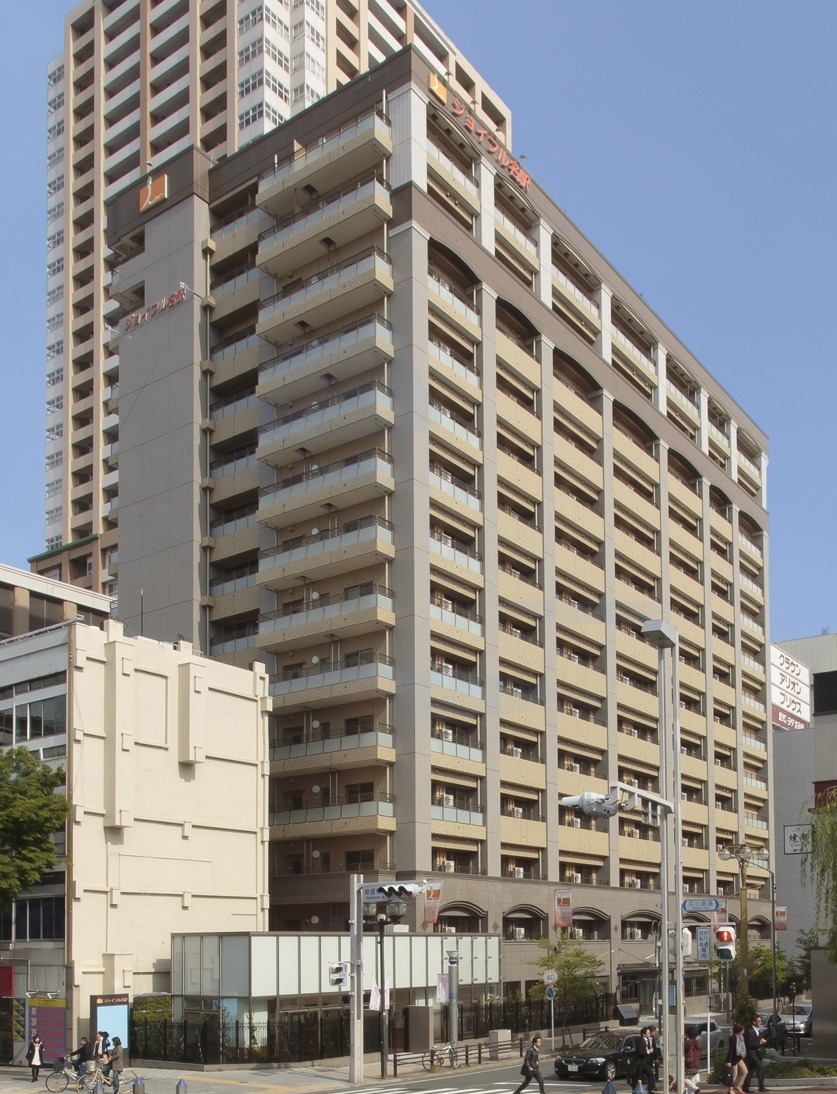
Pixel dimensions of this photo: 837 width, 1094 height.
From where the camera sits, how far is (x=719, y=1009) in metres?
86.4

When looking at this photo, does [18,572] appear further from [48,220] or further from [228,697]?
[48,220]

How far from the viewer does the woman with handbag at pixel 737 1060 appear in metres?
32.9

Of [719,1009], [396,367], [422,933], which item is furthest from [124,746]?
[719,1009]

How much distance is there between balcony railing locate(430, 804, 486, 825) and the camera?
6250cm

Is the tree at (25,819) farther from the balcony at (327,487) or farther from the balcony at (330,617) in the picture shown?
the balcony at (327,487)

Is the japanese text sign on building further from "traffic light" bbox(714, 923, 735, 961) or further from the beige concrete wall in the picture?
"traffic light" bbox(714, 923, 735, 961)

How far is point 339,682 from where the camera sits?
63.7 meters

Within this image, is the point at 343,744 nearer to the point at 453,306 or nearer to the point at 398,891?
the point at 398,891

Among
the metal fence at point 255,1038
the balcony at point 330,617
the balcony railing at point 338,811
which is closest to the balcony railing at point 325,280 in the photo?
the balcony at point 330,617

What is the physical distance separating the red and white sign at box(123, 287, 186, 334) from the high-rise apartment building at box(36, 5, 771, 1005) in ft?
0.70

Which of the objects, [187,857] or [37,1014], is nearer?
[37,1014]

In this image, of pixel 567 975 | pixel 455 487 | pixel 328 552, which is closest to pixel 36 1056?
pixel 567 975

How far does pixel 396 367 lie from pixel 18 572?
89.9 ft

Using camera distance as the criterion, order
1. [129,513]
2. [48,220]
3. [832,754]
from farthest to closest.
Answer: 1. [48,220]
2. [832,754]
3. [129,513]
